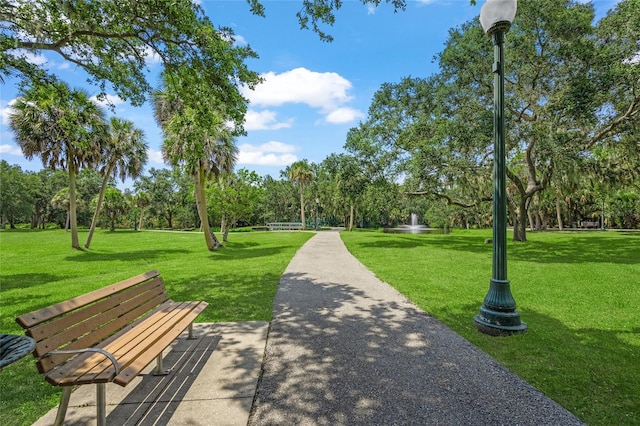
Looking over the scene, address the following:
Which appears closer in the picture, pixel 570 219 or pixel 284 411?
Answer: pixel 284 411

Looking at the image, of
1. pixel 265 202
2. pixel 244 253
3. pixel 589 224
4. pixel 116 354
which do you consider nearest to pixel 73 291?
pixel 116 354

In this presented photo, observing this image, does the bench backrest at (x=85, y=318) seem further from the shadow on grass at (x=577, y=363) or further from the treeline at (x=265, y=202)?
the treeline at (x=265, y=202)

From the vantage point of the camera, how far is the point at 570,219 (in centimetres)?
4628

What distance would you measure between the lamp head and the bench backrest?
610 centimetres

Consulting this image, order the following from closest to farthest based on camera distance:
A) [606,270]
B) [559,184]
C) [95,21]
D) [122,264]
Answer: [95,21] < [606,270] < [122,264] < [559,184]

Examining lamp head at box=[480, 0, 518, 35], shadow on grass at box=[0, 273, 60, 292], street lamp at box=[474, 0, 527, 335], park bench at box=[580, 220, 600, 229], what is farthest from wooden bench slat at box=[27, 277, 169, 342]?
park bench at box=[580, 220, 600, 229]

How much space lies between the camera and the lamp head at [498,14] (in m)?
4.39

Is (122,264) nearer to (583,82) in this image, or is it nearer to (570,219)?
(583,82)

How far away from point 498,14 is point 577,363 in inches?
185

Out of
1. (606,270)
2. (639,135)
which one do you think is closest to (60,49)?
(606,270)

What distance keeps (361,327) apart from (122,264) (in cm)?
1220

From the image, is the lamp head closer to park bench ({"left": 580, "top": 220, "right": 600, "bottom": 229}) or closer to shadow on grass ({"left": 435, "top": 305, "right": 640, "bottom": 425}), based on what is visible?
shadow on grass ({"left": 435, "top": 305, "right": 640, "bottom": 425})

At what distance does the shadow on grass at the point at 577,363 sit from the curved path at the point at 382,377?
0.20 meters

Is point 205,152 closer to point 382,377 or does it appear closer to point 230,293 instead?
point 230,293
